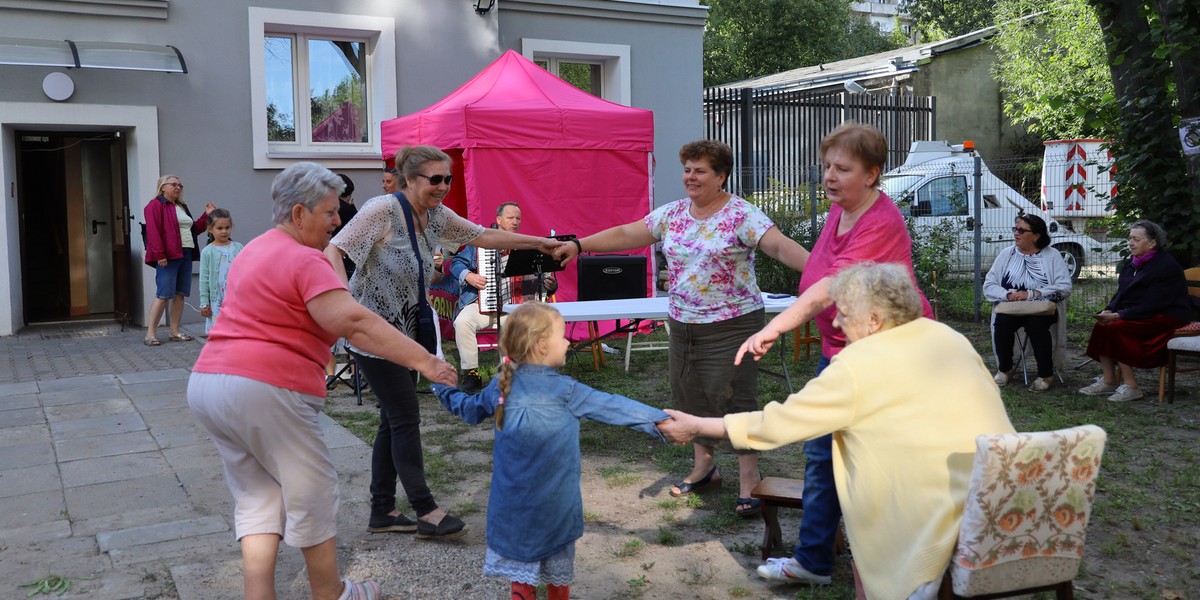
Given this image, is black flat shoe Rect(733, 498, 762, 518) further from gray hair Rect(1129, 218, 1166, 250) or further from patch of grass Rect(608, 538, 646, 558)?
gray hair Rect(1129, 218, 1166, 250)

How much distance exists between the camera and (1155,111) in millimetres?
9000

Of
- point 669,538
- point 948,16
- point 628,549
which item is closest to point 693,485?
point 669,538

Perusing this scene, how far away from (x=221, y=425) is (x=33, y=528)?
7.80 feet

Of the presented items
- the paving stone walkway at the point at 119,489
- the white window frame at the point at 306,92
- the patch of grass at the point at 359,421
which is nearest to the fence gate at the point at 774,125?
the white window frame at the point at 306,92

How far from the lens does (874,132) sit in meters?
3.85

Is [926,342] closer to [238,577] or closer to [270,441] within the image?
[270,441]

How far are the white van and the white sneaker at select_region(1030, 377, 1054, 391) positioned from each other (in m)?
3.83

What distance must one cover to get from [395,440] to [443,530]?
489mm

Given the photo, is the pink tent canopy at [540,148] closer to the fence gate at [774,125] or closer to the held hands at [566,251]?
the held hands at [566,251]

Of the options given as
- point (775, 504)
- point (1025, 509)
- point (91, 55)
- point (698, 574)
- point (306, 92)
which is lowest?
point (698, 574)

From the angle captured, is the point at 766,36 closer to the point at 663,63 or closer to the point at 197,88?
the point at 663,63

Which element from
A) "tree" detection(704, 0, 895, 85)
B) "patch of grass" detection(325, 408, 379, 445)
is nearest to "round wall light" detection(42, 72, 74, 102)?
"patch of grass" detection(325, 408, 379, 445)

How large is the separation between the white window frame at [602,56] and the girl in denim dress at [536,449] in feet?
37.5

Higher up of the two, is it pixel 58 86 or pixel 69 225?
pixel 58 86
